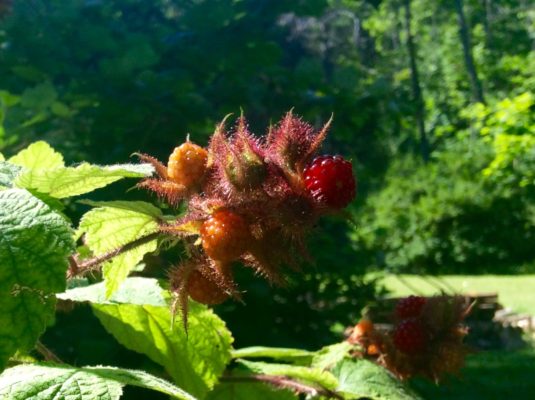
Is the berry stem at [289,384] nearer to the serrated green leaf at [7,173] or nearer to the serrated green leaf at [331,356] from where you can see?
the serrated green leaf at [331,356]

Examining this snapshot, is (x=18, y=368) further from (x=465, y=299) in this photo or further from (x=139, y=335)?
(x=465, y=299)

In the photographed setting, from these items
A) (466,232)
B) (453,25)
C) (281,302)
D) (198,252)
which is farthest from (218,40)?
(453,25)

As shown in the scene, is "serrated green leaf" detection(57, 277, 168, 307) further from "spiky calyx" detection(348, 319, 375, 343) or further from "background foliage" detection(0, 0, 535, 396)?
"background foliage" detection(0, 0, 535, 396)

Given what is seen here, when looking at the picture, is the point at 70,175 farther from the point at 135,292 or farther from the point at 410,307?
the point at 410,307

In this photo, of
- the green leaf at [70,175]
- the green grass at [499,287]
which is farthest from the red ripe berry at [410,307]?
the green grass at [499,287]

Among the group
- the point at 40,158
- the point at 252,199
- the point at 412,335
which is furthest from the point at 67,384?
the point at 412,335
